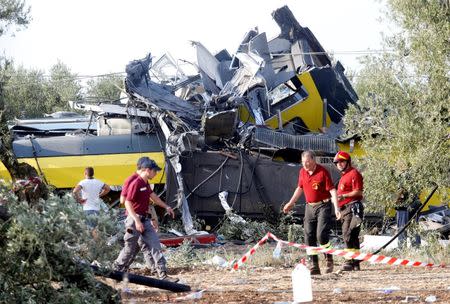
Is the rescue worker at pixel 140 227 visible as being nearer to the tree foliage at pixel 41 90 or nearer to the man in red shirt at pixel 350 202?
the man in red shirt at pixel 350 202

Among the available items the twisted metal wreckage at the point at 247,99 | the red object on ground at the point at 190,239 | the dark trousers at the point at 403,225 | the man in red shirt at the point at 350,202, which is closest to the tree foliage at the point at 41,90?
the twisted metal wreckage at the point at 247,99

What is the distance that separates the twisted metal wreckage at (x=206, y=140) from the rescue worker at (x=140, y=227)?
24.0 feet

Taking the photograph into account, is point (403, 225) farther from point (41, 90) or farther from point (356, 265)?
point (41, 90)

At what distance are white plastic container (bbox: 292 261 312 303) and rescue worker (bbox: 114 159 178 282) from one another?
8.35ft

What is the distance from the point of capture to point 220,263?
14562 mm

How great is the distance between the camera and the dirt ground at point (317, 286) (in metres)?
9.90

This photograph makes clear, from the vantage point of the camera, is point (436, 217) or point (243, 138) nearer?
point (436, 217)

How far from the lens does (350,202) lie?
13.4 meters

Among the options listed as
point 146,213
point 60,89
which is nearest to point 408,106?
point 146,213

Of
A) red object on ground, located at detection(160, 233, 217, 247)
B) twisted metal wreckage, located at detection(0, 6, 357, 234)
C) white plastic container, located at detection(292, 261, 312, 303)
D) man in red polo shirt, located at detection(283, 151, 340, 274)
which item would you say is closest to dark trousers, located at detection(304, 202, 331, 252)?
man in red polo shirt, located at detection(283, 151, 340, 274)

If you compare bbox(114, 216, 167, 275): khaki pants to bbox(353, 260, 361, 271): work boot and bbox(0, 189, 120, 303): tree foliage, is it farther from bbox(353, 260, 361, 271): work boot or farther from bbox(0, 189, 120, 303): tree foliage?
bbox(0, 189, 120, 303): tree foliage

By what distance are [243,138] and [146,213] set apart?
28.5ft

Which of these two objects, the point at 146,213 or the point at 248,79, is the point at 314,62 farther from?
the point at 146,213

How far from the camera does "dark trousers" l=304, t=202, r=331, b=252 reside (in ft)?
41.7
